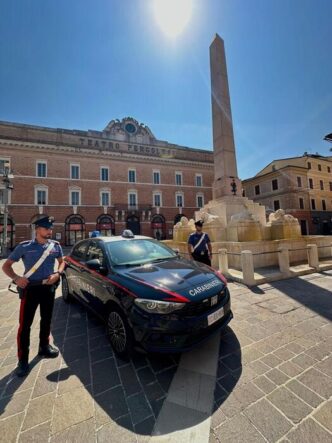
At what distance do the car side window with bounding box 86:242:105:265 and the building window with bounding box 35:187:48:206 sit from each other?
83.1ft

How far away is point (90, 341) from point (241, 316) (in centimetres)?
268

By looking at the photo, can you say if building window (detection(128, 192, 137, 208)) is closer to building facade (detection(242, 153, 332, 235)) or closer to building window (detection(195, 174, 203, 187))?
building window (detection(195, 174, 203, 187))

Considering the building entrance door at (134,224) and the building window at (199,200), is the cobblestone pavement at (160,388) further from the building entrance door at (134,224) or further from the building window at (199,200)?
the building window at (199,200)

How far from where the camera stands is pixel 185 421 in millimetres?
1771

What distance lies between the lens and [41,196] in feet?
83.0

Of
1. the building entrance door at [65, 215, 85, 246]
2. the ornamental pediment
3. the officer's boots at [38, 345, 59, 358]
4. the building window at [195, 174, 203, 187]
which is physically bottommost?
the officer's boots at [38, 345, 59, 358]

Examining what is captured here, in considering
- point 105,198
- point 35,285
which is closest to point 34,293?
point 35,285

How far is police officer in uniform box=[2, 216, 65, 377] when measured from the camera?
253 cm

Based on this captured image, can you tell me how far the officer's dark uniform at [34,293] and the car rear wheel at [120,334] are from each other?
0.88m

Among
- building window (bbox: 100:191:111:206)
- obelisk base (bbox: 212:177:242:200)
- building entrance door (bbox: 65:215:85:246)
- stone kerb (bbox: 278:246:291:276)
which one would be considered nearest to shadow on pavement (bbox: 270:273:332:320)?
stone kerb (bbox: 278:246:291:276)

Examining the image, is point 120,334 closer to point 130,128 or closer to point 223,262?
point 223,262

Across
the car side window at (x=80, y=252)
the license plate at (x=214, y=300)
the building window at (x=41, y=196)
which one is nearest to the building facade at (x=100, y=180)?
the building window at (x=41, y=196)

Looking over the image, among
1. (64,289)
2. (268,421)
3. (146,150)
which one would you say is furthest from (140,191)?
(268,421)

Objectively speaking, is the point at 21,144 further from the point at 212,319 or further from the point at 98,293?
the point at 212,319
